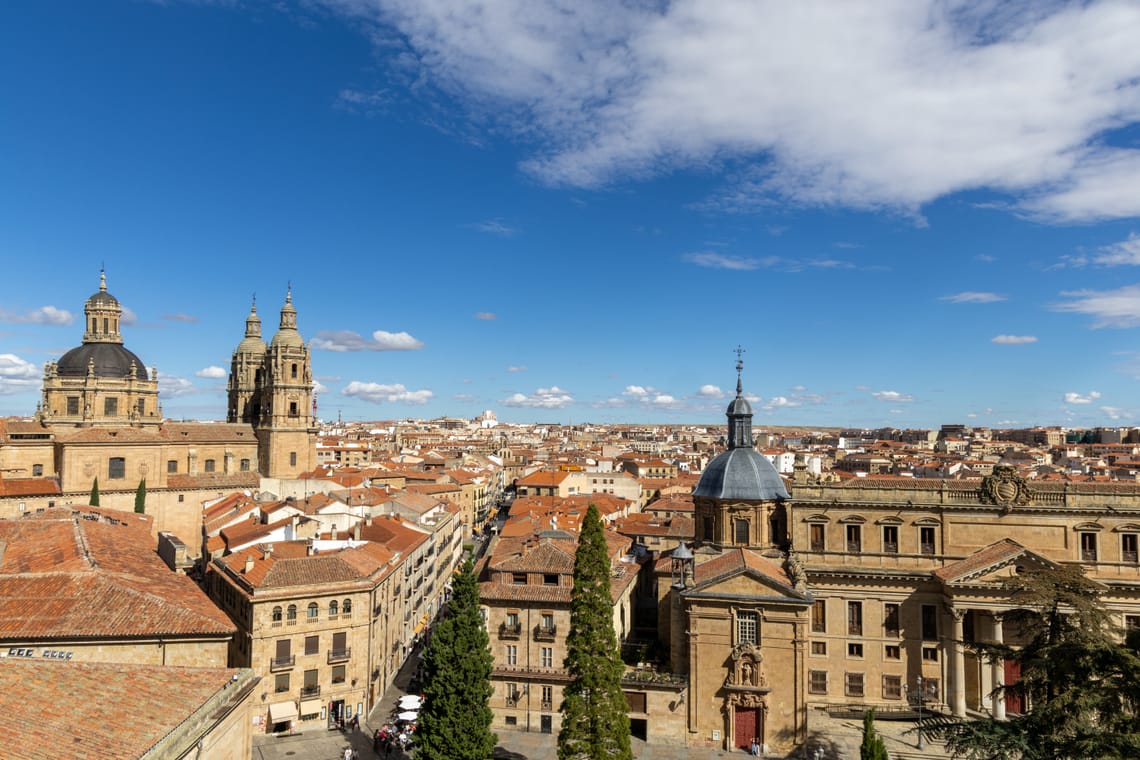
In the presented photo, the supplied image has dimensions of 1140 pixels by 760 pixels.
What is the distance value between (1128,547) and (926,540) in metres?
9.89

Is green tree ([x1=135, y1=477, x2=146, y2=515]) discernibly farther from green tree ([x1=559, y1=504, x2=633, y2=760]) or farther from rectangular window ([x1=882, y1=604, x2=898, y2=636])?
rectangular window ([x1=882, y1=604, x2=898, y2=636])

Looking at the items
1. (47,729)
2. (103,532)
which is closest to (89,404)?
(103,532)

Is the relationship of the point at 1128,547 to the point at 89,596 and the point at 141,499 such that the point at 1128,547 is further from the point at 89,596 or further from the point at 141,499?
the point at 141,499

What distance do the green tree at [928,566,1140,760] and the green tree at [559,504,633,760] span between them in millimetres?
14122

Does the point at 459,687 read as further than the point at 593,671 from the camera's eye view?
No

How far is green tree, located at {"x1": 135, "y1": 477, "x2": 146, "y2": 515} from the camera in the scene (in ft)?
223

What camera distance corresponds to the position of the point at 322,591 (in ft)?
132

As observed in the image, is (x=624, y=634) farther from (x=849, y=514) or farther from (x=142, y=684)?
(x=142, y=684)

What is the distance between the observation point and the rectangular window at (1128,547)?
3950 centimetres

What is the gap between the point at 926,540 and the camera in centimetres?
4247

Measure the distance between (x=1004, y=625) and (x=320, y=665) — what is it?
3715 cm

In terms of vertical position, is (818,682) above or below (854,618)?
below

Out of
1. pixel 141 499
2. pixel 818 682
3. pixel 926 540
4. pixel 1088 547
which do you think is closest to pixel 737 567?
pixel 818 682

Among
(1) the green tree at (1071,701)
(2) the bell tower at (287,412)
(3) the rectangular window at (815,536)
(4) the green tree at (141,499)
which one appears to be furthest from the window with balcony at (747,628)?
(2) the bell tower at (287,412)
